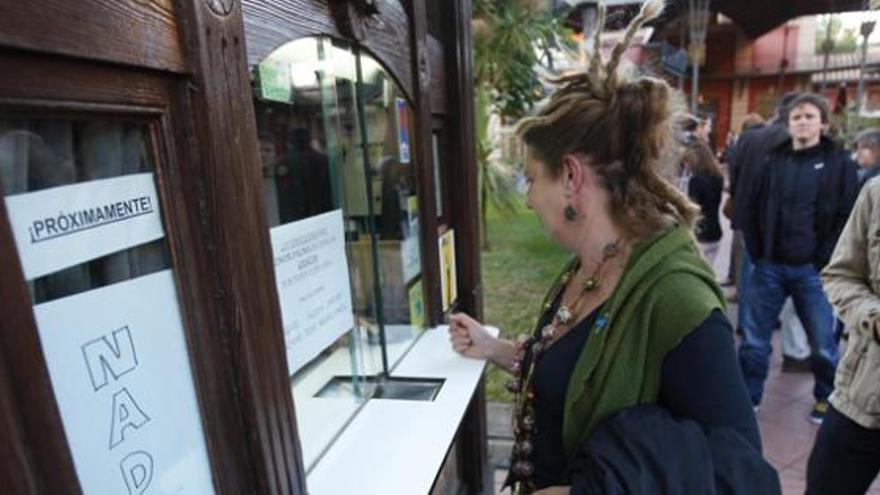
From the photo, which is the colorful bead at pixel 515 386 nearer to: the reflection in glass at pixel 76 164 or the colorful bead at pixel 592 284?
the colorful bead at pixel 592 284

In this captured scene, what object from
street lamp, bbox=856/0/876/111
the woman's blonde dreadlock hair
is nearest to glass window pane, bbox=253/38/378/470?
the woman's blonde dreadlock hair

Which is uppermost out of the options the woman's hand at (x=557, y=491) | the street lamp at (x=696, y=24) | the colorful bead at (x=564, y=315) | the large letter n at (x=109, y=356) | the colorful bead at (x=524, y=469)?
the street lamp at (x=696, y=24)

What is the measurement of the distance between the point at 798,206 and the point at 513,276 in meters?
4.17

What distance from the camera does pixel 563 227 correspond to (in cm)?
132

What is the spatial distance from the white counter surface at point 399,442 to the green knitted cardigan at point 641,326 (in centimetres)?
34

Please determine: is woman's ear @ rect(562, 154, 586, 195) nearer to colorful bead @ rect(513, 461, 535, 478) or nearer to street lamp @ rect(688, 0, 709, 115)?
colorful bead @ rect(513, 461, 535, 478)

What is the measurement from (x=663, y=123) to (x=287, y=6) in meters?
0.83

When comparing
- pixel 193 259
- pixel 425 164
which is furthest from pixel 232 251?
pixel 425 164

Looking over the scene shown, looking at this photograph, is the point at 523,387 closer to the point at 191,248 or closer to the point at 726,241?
the point at 191,248

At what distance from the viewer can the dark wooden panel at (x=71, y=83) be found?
59 cm

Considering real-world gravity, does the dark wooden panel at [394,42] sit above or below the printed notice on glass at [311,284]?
above

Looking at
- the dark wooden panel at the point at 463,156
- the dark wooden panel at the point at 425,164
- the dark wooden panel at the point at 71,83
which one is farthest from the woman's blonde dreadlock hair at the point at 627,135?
the dark wooden panel at the point at 463,156

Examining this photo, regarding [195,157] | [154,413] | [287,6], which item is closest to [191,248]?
[195,157]

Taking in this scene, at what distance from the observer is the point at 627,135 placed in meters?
1.22
